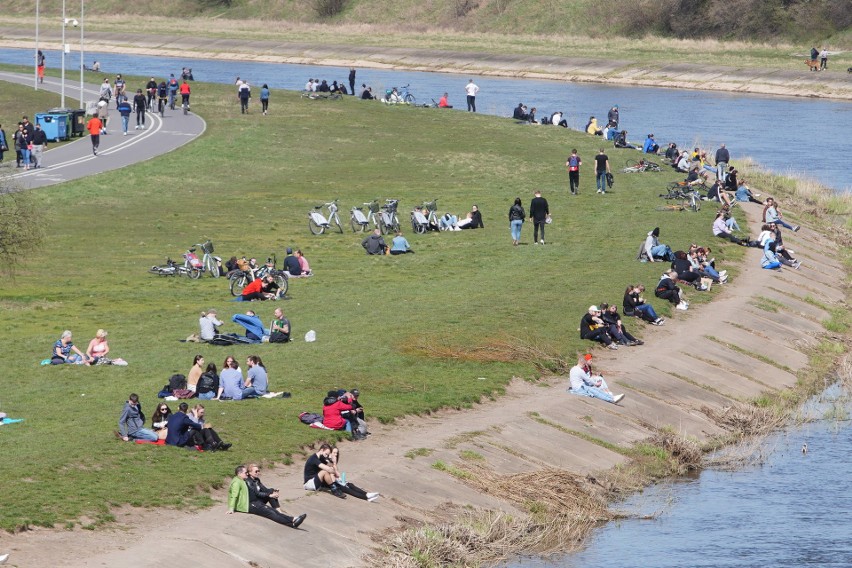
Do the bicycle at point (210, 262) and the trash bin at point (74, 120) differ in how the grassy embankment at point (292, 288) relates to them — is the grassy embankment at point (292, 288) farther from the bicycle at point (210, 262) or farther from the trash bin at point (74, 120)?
the trash bin at point (74, 120)

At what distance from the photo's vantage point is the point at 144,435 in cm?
2516

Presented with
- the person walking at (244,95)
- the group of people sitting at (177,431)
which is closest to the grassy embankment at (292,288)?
the group of people sitting at (177,431)

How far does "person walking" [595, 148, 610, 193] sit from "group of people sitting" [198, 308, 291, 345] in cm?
2607

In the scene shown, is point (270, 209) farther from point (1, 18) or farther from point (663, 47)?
point (1, 18)

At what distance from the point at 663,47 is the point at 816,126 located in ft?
143

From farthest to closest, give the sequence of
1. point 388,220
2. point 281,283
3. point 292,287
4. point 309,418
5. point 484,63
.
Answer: point 484,63, point 388,220, point 292,287, point 281,283, point 309,418

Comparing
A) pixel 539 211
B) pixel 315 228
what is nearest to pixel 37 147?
pixel 315 228

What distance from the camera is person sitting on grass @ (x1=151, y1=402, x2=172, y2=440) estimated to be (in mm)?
25328

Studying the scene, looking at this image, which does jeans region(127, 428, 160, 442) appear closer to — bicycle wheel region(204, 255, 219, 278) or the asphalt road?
bicycle wheel region(204, 255, 219, 278)

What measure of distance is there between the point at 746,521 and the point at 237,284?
55.2 feet

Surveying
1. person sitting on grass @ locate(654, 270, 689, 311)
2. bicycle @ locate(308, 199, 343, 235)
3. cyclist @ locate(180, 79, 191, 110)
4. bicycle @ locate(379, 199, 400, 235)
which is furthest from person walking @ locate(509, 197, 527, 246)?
cyclist @ locate(180, 79, 191, 110)

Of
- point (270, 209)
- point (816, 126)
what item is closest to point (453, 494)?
point (270, 209)

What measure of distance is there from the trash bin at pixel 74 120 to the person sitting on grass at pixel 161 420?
47.4 m

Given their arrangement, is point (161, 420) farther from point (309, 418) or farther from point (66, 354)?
point (66, 354)
